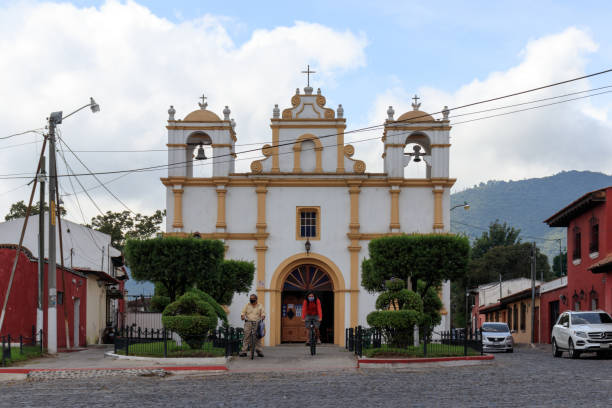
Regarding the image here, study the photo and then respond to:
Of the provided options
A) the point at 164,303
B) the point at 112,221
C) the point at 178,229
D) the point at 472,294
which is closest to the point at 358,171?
the point at 178,229

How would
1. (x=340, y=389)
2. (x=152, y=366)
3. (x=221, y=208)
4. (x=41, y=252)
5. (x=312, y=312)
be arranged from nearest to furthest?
1. (x=340, y=389)
2. (x=152, y=366)
3. (x=41, y=252)
4. (x=312, y=312)
5. (x=221, y=208)

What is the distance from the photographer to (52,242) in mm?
24188

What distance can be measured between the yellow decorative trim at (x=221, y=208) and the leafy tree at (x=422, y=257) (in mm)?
11941

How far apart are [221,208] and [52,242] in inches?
522

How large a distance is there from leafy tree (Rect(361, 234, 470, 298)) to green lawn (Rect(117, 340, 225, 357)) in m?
5.98

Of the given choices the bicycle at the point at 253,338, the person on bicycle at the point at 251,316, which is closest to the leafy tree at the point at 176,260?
the person on bicycle at the point at 251,316

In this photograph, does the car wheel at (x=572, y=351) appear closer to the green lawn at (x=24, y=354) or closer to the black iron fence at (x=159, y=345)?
the black iron fence at (x=159, y=345)

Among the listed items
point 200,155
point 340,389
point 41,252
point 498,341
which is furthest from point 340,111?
point 340,389

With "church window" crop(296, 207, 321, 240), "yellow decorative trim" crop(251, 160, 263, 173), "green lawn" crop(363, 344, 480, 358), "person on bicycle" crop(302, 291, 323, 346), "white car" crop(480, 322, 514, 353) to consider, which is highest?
"yellow decorative trim" crop(251, 160, 263, 173)

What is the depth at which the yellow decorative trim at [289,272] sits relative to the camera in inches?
1428

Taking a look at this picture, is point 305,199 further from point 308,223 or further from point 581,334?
point 581,334

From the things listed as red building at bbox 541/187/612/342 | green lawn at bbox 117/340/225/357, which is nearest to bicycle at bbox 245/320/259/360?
green lawn at bbox 117/340/225/357

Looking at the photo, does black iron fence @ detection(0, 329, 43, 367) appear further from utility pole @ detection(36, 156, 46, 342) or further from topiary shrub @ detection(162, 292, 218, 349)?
topiary shrub @ detection(162, 292, 218, 349)

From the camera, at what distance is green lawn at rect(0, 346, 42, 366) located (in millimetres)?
20469
